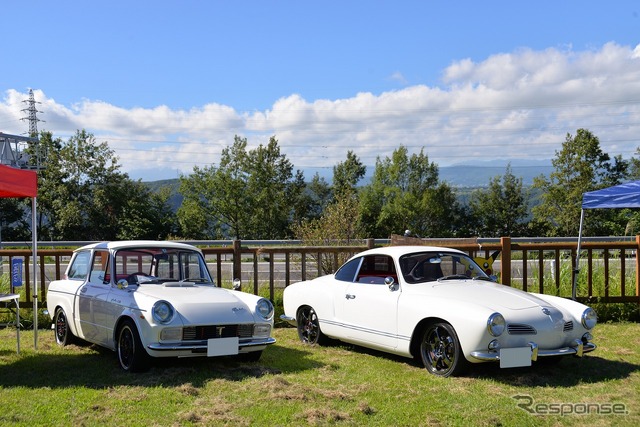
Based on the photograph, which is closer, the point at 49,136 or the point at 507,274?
the point at 507,274

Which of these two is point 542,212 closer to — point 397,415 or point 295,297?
point 295,297

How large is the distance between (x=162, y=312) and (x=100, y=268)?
6.19 feet

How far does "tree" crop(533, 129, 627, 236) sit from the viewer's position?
47.2m

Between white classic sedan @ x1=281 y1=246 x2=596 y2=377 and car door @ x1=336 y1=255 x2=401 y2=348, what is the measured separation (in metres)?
0.01

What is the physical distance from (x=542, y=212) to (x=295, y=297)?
142 ft

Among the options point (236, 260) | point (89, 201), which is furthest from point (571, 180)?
point (236, 260)

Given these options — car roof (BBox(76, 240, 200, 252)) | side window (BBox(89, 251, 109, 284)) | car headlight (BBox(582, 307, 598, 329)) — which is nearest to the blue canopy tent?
car headlight (BBox(582, 307, 598, 329))

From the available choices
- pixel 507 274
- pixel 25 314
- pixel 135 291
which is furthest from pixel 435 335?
pixel 25 314

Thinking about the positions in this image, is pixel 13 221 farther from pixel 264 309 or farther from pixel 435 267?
pixel 435 267

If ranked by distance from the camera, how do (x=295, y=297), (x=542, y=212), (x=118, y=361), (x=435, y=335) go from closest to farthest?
(x=435, y=335)
(x=118, y=361)
(x=295, y=297)
(x=542, y=212)

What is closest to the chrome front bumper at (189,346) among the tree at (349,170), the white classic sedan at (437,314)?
the white classic sedan at (437,314)

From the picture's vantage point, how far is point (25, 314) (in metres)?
11.2

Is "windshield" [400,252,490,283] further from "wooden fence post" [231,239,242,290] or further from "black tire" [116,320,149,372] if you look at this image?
"wooden fence post" [231,239,242,290]

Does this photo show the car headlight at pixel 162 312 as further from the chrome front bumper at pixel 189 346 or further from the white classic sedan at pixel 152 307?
the chrome front bumper at pixel 189 346
